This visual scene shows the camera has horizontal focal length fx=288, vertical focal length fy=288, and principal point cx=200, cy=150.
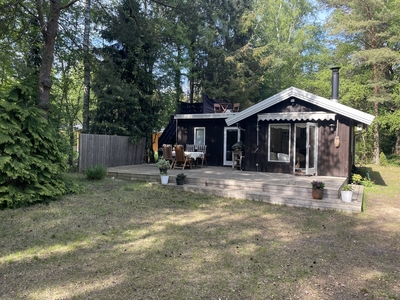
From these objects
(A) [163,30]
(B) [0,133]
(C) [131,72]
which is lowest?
(B) [0,133]

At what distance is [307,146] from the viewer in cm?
942

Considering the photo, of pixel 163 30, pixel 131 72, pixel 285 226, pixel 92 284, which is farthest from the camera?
pixel 163 30

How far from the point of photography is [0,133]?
553 centimetres

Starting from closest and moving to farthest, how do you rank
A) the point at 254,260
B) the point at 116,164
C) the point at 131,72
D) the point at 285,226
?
the point at 254,260, the point at 285,226, the point at 116,164, the point at 131,72

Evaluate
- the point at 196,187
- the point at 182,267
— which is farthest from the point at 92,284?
the point at 196,187

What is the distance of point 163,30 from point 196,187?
35.7ft

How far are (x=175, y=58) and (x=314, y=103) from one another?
33.8ft

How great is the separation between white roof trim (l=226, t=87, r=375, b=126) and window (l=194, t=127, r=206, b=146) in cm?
256

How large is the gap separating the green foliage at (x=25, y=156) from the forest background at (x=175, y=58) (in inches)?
2.0

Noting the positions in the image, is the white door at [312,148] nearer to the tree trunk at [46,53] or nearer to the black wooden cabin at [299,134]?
the black wooden cabin at [299,134]

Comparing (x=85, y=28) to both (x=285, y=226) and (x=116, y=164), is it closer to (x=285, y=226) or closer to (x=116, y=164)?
(x=116, y=164)

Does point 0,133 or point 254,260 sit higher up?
point 0,133

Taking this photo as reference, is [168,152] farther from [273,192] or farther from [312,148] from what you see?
[312,148]

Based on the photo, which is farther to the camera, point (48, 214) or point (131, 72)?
point (131, 72)
